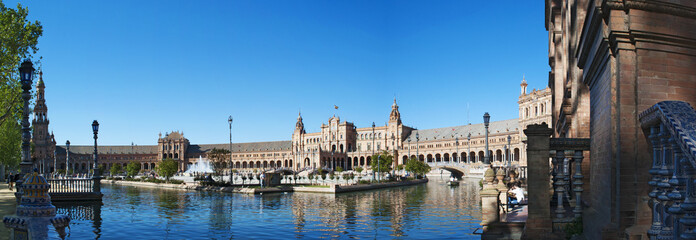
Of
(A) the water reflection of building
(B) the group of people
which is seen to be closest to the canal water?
(B) the group of people

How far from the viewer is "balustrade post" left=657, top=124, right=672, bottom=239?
437cm

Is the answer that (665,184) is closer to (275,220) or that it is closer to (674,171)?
(674,171)

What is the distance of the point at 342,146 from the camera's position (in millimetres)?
149375

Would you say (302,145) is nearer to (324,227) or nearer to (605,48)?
(324,227)

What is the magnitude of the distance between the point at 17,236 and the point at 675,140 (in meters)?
9.31

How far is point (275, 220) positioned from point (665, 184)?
72.2 feet

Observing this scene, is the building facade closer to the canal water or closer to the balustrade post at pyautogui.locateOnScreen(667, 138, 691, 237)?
the balustrade post at pyautogui.locateOnScreen(667, 138, 691, 237)

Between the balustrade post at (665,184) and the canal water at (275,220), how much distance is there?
50.6 ft

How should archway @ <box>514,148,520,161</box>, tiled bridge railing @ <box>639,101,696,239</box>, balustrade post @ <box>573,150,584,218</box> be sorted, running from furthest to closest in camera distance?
archway @ <box>514,148,520,161</box>, balustrade post @ <box>573,150,584,218</box>, tiled bridge railing @ <box>639,101,696,239</box>

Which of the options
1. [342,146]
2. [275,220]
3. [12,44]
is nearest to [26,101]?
[275,220]

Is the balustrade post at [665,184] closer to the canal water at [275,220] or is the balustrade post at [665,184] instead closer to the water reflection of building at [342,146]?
the canal water at [275,220]

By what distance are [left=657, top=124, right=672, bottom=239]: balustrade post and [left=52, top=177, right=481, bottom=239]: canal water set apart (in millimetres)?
15412

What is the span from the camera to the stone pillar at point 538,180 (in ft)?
27.4

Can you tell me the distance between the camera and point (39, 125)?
415ft
